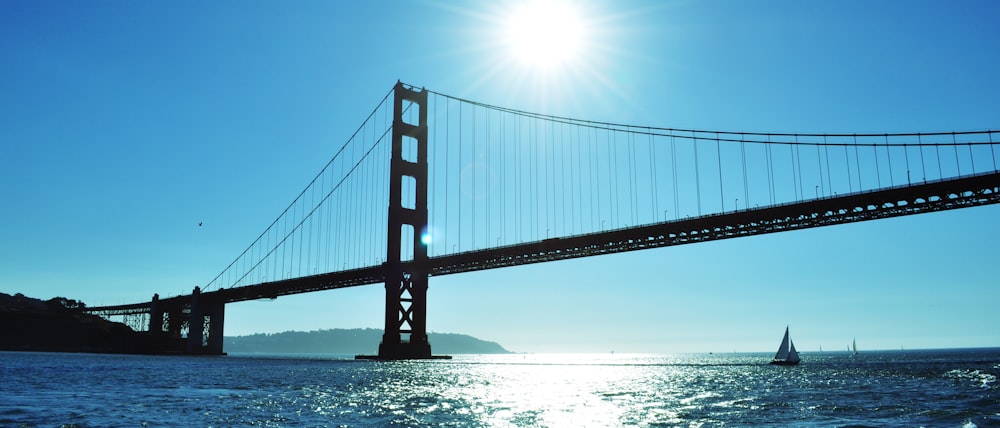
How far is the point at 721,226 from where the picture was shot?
6147 centimetres

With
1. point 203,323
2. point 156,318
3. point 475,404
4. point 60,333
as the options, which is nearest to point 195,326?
point 203,323

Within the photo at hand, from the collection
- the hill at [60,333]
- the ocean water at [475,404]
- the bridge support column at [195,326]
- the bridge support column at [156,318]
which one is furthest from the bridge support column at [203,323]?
the ocean water at [475,404]

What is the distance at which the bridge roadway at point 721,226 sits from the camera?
173ft

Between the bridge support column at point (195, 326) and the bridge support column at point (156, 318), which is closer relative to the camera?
the bridge support column at point (195, 326)

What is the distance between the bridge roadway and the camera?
173 feet

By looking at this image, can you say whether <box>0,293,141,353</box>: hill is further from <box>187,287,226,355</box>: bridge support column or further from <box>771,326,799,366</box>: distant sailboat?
<box>771,326,799,366</box>: distant sailboat

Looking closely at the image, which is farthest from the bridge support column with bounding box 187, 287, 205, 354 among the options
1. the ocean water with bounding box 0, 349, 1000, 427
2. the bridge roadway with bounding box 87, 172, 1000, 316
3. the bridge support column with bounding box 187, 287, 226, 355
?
the ocean water with bounding box 0, 349, 1000, 427

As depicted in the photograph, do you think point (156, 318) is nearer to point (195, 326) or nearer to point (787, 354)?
point (195, 326)

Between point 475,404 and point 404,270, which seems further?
point 404,270

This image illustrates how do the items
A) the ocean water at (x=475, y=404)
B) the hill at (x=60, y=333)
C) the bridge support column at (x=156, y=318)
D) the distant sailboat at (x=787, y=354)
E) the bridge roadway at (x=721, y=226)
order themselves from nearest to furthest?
the ocean water at (x=475, y=404) < the bridge roadway at (x=721, y=226) < the distant sailboat at (x=787, y=354) < the bridge support column at (x=156, y=318) < the hill at (x=60, y=333)

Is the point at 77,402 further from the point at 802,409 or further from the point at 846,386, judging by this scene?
the point at 846,386

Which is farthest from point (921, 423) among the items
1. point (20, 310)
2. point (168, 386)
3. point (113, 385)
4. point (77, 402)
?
point (20, 310)

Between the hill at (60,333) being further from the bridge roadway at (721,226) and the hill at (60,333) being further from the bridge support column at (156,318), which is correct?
the bridge roadway at (721,226)

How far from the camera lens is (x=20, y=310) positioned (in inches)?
5408
